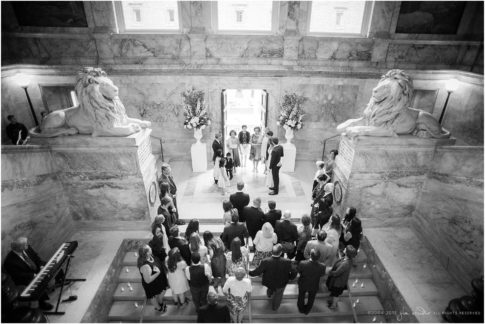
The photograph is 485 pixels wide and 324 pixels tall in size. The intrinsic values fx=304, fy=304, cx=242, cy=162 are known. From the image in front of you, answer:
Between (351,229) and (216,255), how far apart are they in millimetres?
2380

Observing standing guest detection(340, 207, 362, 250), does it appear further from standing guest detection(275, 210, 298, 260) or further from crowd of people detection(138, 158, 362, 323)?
standing guest detection(275, 210, 298, 260)

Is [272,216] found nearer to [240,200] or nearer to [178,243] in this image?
[240,200]

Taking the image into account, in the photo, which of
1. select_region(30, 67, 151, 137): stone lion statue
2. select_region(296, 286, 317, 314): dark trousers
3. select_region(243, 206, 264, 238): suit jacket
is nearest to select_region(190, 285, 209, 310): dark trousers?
select_region(243, 206, 264, 238): suit jacket

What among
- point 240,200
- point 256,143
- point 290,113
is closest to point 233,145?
point 256,143

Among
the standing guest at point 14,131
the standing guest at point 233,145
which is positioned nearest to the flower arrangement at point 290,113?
the standing guest at point 233,145

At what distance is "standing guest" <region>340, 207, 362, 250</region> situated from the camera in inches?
207

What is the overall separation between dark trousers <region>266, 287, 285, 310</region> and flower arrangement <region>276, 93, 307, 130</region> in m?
4.81

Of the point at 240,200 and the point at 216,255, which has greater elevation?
the point at 240,200

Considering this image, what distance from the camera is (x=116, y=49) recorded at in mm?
8953

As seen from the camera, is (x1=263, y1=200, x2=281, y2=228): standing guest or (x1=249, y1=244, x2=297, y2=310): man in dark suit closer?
(x1=249, y1=244, x2=297, y2=310): man in dark suit

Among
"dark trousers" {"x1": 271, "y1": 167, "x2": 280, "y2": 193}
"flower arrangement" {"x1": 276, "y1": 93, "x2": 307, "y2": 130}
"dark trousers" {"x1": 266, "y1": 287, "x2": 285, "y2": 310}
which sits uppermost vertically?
"flower arrangement" {"x1": 276, "y1": 93, "x2": 307, "y2": 130}

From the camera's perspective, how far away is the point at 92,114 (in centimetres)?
581

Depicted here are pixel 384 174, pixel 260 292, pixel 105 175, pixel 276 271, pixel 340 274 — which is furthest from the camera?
pixel 384 174

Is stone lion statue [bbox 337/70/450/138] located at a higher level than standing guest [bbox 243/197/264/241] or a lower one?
higher
